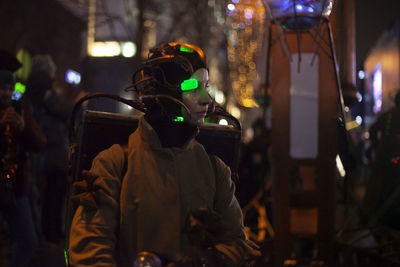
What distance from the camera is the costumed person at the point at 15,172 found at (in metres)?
4.13

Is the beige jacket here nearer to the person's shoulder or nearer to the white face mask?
the person's shoulder

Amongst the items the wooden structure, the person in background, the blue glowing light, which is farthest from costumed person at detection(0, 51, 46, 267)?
the wooden structure

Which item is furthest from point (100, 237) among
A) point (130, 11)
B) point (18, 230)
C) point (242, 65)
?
point (242, 65)

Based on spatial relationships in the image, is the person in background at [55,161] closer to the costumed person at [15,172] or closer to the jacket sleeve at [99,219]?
the costumed person at [15,172]

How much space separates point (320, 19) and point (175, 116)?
80.2 inches

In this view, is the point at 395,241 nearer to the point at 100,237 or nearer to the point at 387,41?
the point at 100,237

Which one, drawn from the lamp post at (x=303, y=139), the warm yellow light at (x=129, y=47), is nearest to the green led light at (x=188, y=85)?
the lamp post at (x=303, y=139)

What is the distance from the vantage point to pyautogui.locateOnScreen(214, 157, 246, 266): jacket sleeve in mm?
2377

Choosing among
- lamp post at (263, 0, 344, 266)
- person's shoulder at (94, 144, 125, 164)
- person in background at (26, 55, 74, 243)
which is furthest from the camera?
person in background at (26, 55, 74, 243)

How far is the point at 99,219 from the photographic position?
7.28 ft

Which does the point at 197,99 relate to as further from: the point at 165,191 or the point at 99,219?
the point at 99,219

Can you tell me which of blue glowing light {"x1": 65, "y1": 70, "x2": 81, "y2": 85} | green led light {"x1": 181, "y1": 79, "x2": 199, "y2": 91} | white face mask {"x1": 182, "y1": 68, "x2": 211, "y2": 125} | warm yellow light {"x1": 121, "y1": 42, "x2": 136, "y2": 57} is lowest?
white face mask {"x1": 182, "y1": 68, "x2": 211, "y2": 125}

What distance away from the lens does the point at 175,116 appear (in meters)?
2.47

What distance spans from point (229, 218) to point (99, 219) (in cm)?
70
